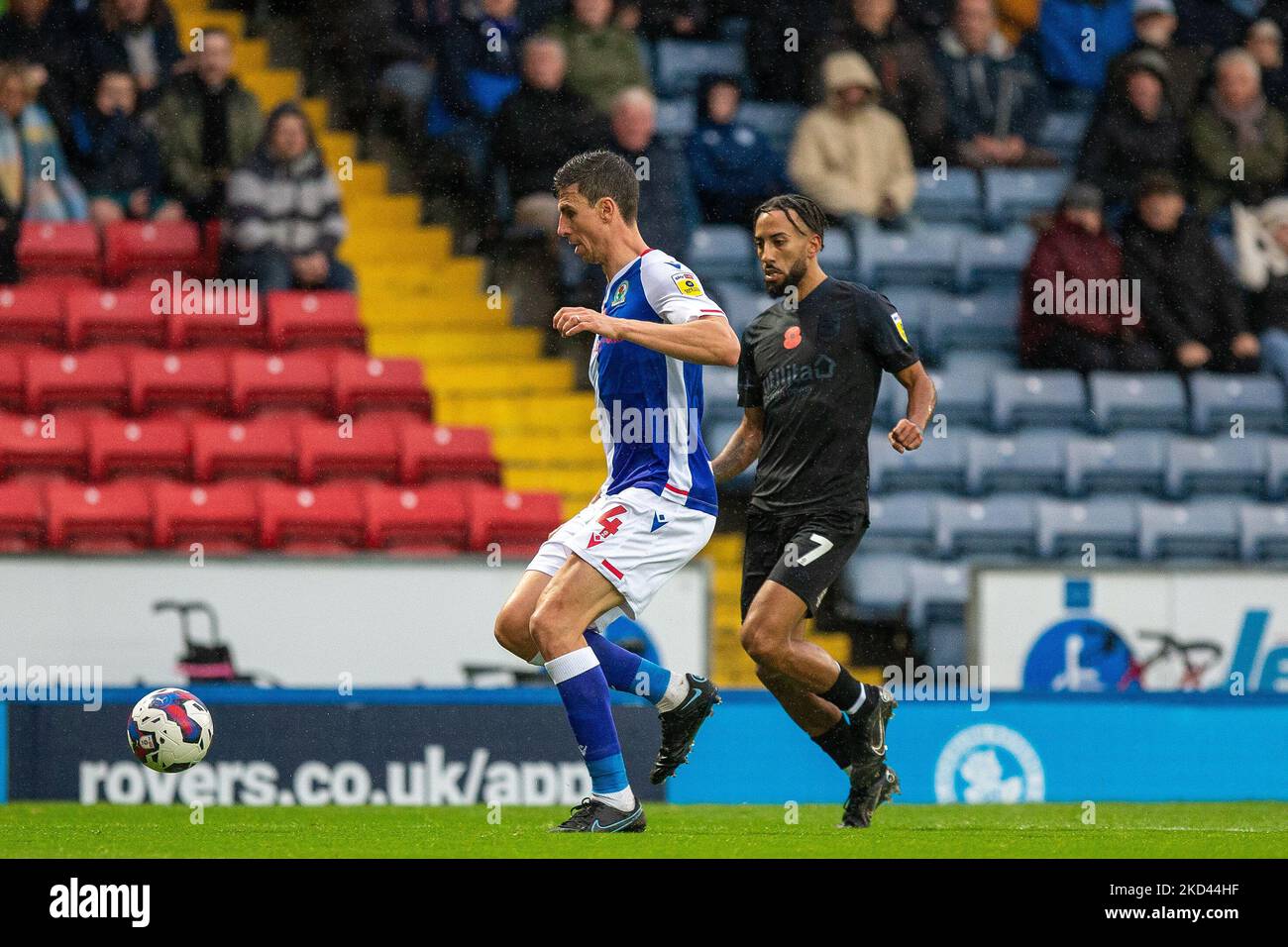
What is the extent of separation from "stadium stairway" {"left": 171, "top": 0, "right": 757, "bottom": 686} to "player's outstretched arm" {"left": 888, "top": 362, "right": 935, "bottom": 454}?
15.3 ft

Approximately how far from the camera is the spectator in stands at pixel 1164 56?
48.8 feet

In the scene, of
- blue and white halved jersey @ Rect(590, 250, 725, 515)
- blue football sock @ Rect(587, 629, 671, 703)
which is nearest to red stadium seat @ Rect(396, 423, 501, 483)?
blue football sock @ Rect(587, 629, 671, 703)

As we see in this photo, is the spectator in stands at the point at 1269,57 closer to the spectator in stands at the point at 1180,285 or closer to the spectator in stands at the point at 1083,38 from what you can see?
the spectator in stands at the point at 1083,38

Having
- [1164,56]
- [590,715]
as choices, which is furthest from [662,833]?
[1164,56]

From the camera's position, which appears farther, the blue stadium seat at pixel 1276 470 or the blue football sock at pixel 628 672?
the blue stadium seat at pixel 1276 470

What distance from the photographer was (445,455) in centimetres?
1271

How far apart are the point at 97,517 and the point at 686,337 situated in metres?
5.91

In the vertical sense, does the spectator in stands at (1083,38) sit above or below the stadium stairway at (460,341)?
above

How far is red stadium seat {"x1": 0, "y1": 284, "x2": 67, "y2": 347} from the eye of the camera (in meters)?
13.0

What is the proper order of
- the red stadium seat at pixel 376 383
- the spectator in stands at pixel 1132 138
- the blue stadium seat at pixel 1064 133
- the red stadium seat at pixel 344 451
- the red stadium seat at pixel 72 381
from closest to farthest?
the red stadium seat at pixel 344 451
the red stadium seat at pixel 72 381
the red stadium seat at pixel 376 383
the spectator in stands at pixel 1132 138
the blue stadium seat at pixel 1064 133

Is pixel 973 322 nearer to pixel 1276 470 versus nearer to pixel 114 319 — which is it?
pixel 1276 470

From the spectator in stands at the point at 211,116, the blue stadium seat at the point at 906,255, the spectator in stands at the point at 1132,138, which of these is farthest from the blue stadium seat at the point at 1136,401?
the spectator in stands at the point at 211,116

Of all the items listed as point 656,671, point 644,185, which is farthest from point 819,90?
point 656,671

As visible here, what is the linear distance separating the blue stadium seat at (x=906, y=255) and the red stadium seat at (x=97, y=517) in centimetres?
490
